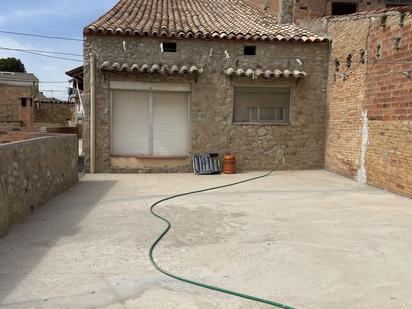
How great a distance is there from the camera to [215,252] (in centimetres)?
473

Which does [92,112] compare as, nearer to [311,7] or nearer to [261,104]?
[261,104]

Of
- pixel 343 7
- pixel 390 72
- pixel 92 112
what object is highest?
pixel 343 7

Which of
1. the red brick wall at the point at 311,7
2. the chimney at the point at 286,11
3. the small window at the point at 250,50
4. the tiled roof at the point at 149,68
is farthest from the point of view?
the red brick wall at the point at 311,7

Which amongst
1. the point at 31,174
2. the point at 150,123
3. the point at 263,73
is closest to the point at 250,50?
the point at 263,73

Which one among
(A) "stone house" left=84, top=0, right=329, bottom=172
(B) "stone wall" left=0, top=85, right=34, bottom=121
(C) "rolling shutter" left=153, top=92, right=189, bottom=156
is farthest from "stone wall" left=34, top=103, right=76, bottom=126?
(C) "rolling shutter" left=153, top=92, right=189, bottom=156

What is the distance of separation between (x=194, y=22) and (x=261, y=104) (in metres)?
3.36

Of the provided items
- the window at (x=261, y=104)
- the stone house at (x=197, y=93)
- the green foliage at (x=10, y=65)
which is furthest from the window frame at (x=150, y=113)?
the green foliage at (x=10, y=65)

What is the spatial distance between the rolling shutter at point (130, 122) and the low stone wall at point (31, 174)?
2.49 m

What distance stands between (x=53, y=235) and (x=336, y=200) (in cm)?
525

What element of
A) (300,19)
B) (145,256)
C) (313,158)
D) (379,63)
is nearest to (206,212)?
(145,256)

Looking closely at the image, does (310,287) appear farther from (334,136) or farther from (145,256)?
(334,136)

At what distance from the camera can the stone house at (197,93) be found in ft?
37.0

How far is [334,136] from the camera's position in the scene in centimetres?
1146

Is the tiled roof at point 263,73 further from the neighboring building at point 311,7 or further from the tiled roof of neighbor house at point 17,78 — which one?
the tiled roof of neighbor house at point 17,78
